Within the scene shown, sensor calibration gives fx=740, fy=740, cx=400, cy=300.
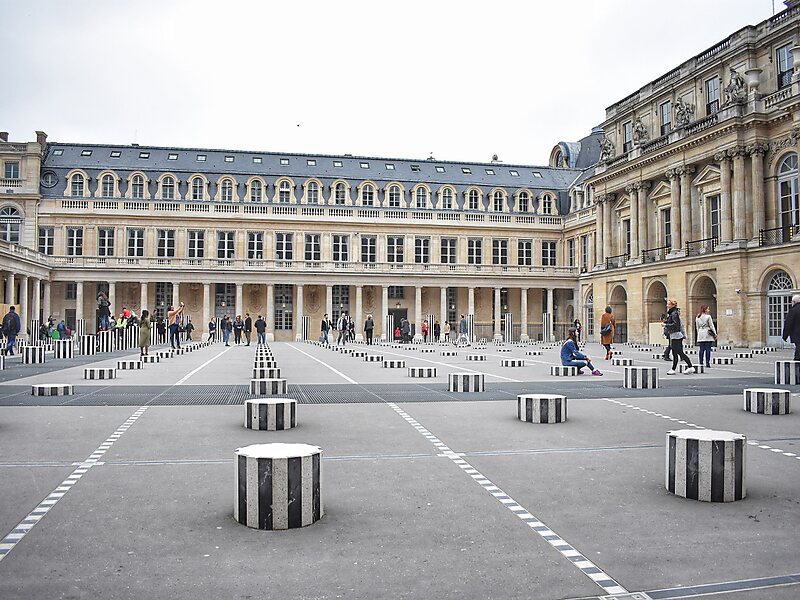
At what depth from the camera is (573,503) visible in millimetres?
6125

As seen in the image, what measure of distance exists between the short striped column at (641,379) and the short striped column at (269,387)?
299 inches

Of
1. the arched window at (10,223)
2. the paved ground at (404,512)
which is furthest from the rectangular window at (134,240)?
the paved ground at (404,512)

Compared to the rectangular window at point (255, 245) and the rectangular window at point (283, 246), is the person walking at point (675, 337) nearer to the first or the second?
the rectangular window at point (283, 246)

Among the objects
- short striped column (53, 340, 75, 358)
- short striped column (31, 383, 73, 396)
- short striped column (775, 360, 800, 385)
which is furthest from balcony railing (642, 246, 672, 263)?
short striped column (31, 383, 73, 396)

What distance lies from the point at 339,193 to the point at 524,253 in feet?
64.0

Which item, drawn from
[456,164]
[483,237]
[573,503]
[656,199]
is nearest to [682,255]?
[656,199]

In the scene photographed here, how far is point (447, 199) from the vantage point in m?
73.2

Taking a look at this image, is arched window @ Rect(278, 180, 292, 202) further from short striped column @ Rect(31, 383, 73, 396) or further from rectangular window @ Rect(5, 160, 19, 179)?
short striped column @ Rect(31, 383, 73, 396)

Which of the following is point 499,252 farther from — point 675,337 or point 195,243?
point 675,337

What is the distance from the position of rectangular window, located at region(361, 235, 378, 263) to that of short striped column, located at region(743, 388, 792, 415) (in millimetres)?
60000

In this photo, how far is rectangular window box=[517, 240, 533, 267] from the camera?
7444 cm

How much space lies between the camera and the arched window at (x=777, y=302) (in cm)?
3894

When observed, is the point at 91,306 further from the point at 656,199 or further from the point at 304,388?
the point at 304,388

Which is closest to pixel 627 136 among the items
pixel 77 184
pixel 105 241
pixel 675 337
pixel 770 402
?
pixel 675 337
